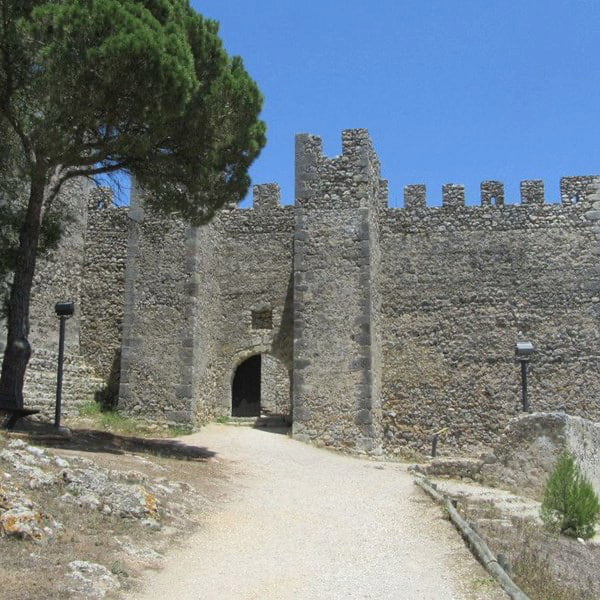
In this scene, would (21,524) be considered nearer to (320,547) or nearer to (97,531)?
(97,531)

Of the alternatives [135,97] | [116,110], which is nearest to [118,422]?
[116,110]

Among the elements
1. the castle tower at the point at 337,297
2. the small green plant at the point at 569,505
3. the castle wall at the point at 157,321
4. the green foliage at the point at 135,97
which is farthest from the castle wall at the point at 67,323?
the small green plant at the point at 569,505

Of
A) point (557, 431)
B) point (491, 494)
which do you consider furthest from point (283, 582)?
point (557, 431)

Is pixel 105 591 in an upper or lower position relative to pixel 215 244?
lower

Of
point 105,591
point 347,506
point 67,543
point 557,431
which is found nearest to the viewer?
point 105,591

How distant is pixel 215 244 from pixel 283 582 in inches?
498

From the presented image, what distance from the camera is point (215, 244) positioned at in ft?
63.5

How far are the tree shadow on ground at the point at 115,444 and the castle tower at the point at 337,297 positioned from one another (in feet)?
10.5

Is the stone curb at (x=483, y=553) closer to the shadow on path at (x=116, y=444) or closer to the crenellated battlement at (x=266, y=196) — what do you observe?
the shadow on path at (x=116, y=444)

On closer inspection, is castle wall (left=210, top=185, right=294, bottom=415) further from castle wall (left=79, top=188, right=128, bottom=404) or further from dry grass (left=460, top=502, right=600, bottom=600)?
dry grass (left=460, top=502, right=600, bottom=600)

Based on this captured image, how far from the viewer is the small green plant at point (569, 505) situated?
1095cm

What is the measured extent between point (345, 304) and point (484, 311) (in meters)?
3.60

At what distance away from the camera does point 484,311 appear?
63.1 feet

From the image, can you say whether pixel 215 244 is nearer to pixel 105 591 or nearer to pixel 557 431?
pixel 557 431
